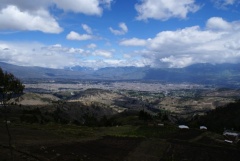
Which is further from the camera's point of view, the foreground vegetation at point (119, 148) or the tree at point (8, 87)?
the foreground vegetation at point (119, 148)

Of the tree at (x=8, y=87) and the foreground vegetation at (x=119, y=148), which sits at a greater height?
the tree at (x=8, y=87)

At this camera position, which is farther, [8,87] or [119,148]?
[119,148]

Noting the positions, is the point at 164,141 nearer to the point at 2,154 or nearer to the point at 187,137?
the point at 187,137

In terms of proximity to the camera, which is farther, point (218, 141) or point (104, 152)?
point (218, 141)

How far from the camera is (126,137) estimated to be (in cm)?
8056

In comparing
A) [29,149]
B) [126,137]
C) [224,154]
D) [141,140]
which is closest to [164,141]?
[141,140]

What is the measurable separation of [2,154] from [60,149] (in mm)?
12071

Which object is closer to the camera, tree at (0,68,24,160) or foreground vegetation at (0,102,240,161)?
tree at (0,68,24,160)

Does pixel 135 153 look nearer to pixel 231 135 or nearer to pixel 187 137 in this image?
pixel 187 137

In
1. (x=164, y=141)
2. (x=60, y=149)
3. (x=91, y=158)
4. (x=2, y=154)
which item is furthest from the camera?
(x=164, y=141)

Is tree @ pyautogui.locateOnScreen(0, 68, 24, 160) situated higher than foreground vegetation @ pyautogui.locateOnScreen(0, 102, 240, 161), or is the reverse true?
tree @ pyautogui.locateOnScreen(0, 68, 24, 160)

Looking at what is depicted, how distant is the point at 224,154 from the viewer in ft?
202

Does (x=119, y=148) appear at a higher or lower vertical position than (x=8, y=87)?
lower

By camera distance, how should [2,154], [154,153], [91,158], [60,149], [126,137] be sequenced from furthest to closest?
[126,137] → [154,153] → [60,149] → [91,158] → [2,154]
